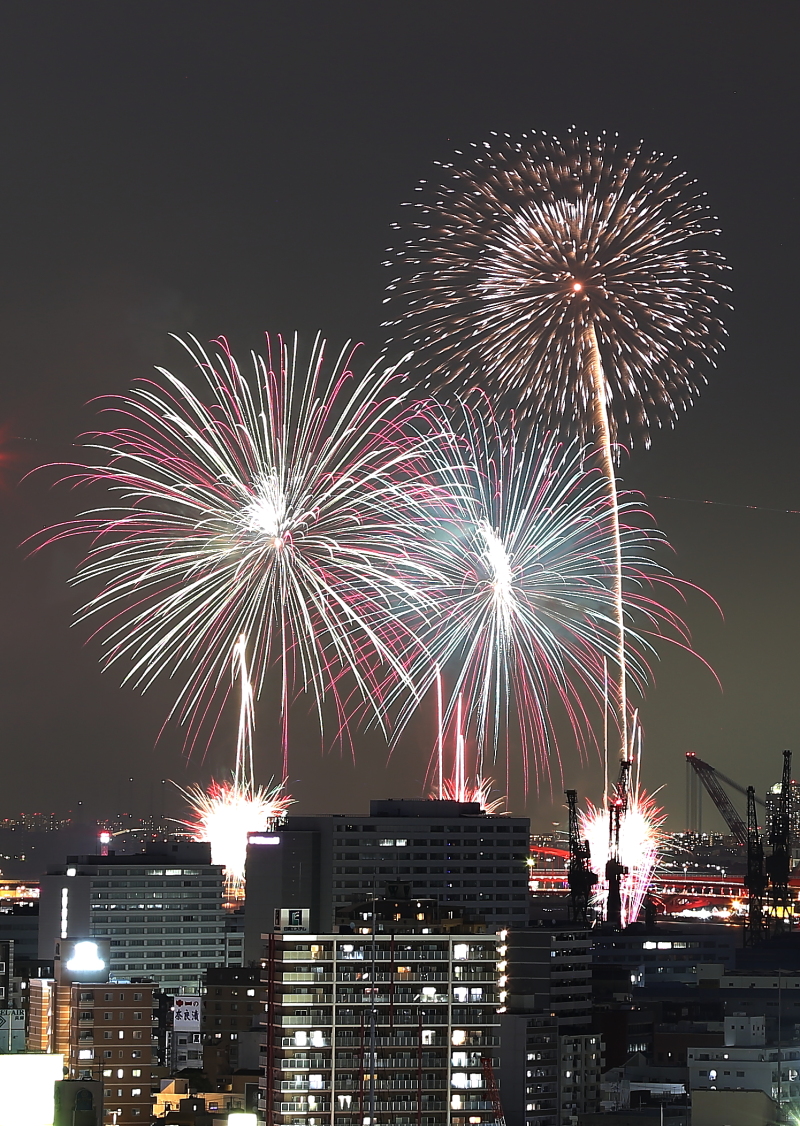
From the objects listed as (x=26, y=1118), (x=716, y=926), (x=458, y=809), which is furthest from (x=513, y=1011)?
(x=716, y=926)

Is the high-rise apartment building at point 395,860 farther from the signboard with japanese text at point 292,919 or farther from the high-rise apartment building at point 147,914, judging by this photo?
the signboard with japanese text at point 292,919

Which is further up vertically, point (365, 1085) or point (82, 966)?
point (82, 966)

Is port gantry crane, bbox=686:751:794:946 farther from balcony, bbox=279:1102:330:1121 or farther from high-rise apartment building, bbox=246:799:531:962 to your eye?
balcony, bbox=279:1102:330:1121

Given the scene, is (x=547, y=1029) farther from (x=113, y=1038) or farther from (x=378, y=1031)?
(x=378, y=1031)

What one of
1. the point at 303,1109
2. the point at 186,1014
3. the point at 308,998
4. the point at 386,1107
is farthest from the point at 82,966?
the point at 186,1014

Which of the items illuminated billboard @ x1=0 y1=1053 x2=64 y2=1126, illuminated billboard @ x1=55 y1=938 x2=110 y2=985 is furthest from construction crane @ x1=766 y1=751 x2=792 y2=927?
illuminated billboard @ x1=0 y1=1053 x2=64 y2=1126
